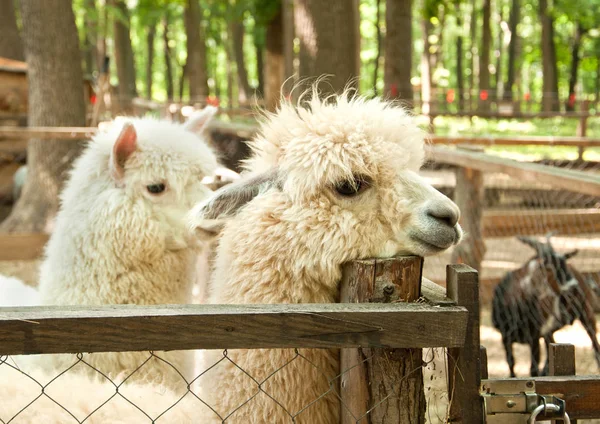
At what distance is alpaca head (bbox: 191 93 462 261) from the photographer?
7.22 feet

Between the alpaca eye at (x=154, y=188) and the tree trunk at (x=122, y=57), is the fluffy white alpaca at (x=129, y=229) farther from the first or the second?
the tree trunk at (x=122, y=57)

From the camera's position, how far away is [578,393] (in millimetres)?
2119

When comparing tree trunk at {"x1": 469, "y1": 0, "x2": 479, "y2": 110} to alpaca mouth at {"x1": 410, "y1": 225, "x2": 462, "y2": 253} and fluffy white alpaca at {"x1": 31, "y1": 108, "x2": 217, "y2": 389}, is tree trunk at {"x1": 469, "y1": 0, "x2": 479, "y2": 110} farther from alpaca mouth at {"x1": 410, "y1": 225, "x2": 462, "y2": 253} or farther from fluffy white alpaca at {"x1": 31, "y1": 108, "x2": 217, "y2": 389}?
Answer: alpaca mouth at {"x1": 410, "y1": 225, "x2": 462, "y2": 253}

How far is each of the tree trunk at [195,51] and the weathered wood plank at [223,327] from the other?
1942 cm

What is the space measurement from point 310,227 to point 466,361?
649 mm

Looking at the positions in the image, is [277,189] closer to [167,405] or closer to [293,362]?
[293,362]

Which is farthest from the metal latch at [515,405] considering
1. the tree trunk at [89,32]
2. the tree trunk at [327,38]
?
the tree trunk at [89,32]

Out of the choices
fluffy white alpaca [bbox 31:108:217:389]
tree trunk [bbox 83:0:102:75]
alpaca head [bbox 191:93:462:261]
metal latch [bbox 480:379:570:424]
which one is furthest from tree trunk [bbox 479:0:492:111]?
metal latch [bbox 480:379:570:424]

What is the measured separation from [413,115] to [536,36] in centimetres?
4658

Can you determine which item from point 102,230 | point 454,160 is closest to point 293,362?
point 102,230

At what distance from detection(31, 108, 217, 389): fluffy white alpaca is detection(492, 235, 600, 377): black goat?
3.15 metres

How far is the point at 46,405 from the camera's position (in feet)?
7.36

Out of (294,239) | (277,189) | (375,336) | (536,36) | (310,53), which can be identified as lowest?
(375,336)

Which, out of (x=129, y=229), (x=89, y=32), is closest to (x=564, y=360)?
(x=129, y=229)
